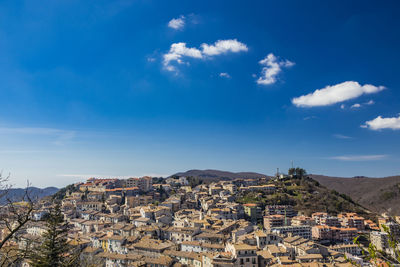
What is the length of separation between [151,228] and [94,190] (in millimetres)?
50765

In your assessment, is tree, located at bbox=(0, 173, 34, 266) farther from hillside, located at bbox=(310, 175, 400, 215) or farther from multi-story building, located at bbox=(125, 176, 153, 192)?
hillside, located at bbox=(310, 175, 400, 215)

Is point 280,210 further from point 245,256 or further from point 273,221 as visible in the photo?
point 245,256

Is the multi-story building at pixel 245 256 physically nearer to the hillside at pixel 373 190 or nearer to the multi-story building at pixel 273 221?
the multi-story building at pixel 273 221

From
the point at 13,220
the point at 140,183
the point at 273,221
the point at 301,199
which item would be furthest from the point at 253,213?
the point at 13,220

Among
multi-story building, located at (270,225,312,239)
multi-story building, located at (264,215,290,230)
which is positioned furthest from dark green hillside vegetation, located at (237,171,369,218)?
multi-story building, located at (270,225,312,239)

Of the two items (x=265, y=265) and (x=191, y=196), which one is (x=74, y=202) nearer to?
(x=191, y=196)

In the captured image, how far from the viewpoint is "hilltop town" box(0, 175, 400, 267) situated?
38625 mm

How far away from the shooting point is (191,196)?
8900 centimetres

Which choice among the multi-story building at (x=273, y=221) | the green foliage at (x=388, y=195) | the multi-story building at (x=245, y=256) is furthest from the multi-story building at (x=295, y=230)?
Result: the green foliage at (x=388, y=195)

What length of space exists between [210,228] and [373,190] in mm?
139150

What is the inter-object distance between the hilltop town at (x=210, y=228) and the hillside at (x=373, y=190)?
3996 cm

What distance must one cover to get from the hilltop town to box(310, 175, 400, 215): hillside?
39961mm

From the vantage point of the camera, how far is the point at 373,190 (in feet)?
505

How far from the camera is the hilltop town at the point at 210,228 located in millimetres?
38625
